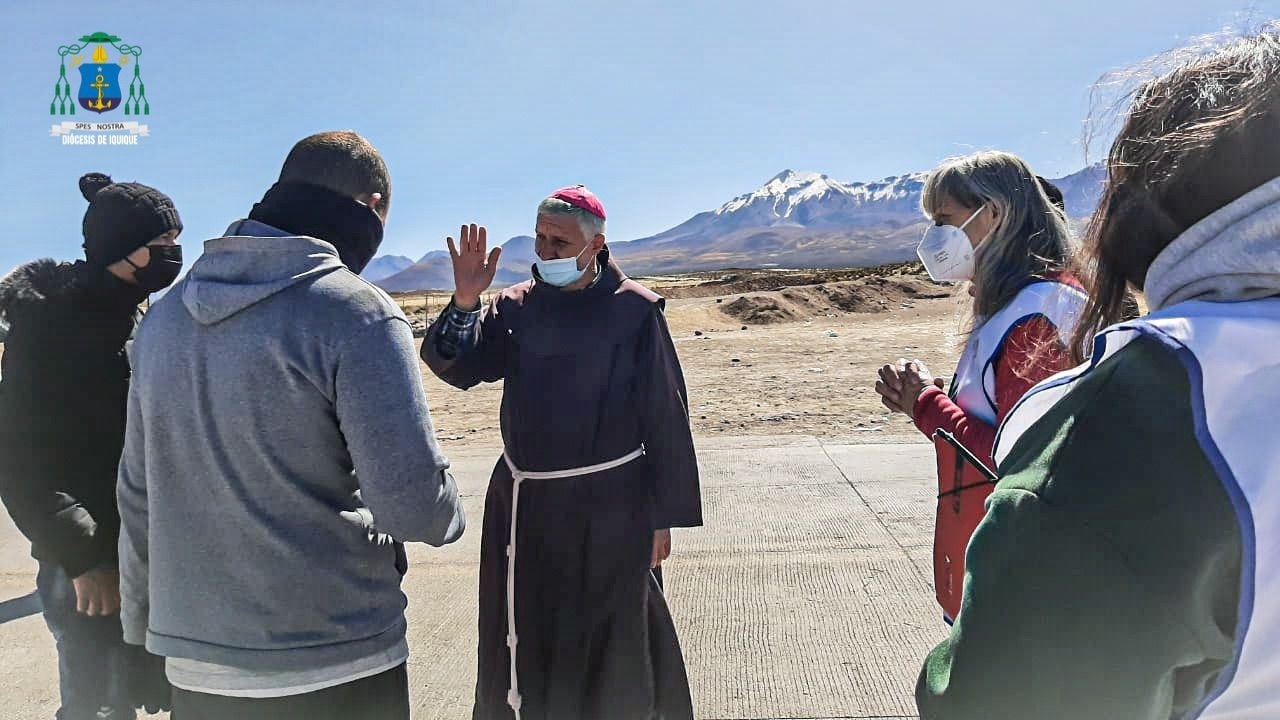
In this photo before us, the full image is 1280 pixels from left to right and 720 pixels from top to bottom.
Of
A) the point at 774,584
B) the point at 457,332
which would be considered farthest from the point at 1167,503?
the point at 774,584

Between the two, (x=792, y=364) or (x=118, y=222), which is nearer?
(x=118, y=222)

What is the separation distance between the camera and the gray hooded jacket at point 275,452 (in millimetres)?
1659

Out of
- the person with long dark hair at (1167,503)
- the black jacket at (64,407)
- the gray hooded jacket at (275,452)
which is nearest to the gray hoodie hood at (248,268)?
the gray hooded jacket at (275,452)

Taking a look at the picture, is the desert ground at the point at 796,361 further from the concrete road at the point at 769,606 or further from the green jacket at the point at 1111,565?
the green jacket at the point at 1111,565

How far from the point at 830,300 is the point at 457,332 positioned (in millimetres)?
26805

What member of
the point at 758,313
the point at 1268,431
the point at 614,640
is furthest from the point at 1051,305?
the point at 758,313

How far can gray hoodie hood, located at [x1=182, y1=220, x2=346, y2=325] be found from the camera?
166 cm

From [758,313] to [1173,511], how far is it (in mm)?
24994

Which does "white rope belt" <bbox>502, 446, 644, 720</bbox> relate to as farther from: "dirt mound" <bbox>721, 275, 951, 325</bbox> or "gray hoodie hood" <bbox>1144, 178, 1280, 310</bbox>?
"dirt mound" <bbox>721, 275, 951, 325</bbox>

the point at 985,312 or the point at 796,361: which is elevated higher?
the point at 985,312

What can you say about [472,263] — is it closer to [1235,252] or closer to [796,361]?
[1235,252]

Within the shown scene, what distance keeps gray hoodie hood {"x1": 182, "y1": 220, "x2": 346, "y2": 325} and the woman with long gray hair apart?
4.76 feet

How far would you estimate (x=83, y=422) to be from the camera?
2.45m

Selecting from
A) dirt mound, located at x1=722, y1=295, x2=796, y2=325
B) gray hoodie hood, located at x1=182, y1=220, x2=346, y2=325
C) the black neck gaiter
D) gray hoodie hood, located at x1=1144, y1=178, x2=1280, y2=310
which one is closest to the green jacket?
gray hoodie hood, located at x1=1144, y1=178, x2=1280, y2=310
